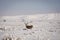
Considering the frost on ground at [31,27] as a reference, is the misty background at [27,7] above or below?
above

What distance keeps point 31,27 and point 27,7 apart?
0.34 metres

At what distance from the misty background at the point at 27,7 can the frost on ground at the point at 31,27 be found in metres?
0.08

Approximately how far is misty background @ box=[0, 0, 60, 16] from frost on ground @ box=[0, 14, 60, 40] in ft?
0.26

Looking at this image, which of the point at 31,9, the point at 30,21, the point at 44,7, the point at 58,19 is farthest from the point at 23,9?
the point at 58,19

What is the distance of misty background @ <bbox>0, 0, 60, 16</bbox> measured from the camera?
5.12 ft

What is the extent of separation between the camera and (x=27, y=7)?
62.8 inches

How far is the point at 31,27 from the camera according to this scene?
5.08 feet

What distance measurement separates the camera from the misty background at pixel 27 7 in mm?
1561

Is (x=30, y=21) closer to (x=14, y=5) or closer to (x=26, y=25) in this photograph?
(x=26, y=25)

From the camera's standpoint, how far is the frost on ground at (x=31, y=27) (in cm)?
150

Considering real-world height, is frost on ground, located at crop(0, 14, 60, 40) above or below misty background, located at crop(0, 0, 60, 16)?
below

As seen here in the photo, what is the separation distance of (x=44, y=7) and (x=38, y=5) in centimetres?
10

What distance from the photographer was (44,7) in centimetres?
157

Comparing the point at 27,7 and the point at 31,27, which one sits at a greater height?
the point at 27,7
